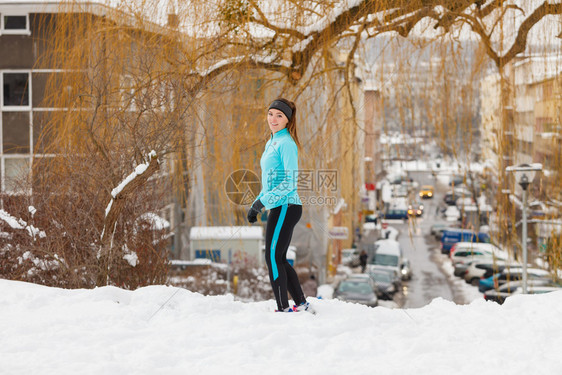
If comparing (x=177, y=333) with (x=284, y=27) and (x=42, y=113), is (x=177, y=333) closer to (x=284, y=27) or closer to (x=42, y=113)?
(x=284, y=27)

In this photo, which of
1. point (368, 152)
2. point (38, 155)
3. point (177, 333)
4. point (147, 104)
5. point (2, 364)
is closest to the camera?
point (2, 364)

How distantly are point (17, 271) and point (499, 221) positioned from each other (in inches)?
190

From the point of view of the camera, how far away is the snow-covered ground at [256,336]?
3736 millimetres

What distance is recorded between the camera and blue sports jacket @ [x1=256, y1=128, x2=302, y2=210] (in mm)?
4695

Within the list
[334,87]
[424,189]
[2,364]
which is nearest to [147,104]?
[334,87]

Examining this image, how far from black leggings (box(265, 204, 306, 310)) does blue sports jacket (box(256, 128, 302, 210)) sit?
0.07 metres

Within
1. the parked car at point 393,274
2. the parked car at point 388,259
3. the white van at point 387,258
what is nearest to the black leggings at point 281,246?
the parked car at point 393,274

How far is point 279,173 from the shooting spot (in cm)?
473

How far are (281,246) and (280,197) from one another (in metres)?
0.34

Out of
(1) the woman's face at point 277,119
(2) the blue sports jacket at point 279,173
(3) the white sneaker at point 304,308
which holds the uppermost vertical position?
(1) the woman's face at point 277,119

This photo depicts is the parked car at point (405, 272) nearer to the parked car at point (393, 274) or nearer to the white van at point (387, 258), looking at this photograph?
the white van at point (387, 258)

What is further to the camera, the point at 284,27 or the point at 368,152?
the point at 368,152

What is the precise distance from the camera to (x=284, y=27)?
761 cm

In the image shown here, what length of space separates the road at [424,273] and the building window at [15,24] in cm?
1231
